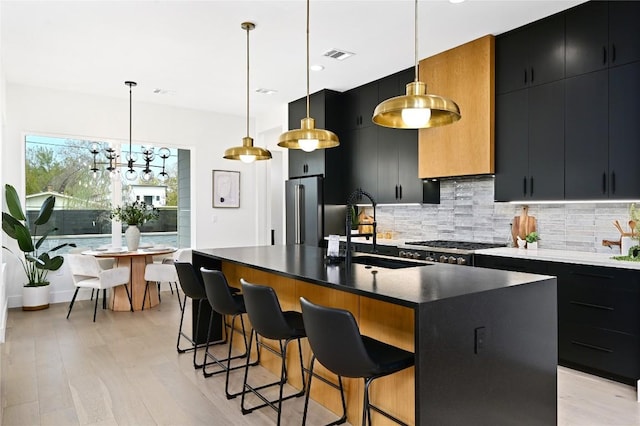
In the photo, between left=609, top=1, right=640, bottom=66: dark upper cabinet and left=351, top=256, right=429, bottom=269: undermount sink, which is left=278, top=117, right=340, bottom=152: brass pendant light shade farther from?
left=609, top=1, right=640, bottom=66: dark upper cabinet

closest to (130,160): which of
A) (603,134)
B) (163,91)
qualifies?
(163,91)

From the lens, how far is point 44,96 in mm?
5816

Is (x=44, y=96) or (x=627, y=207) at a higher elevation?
(x=44, y=96)

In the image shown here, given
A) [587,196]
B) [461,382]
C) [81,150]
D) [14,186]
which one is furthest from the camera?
[81,150]

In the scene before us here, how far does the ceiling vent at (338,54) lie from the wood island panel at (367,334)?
248 cm

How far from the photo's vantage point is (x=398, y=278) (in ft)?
7.47

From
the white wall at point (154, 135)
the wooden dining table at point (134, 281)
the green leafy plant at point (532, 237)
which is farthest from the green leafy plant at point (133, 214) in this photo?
the green leafy plant at point (532, 237)

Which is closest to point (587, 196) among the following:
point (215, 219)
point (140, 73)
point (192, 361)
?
point (192, 361)

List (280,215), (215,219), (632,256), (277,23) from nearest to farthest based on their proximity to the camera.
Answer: (632,256) < (277,23) < (215,219) < (280,215)

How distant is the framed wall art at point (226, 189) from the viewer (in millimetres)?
7262

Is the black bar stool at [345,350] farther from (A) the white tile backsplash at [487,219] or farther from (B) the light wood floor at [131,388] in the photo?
(A) the white tile backsplash at [487,219]

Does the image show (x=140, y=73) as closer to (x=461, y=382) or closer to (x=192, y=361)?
(x=192, y=361)

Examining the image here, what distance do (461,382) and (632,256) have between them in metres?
2.16

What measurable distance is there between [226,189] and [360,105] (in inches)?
112
